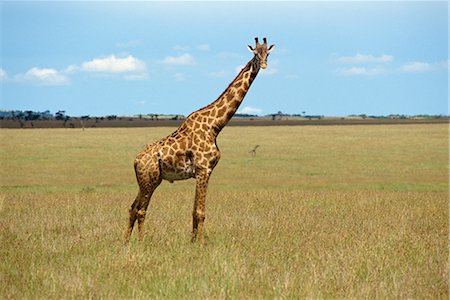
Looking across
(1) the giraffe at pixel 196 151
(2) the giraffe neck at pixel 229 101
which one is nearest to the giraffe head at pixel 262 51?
(1) the giraffe at pixel 196 151

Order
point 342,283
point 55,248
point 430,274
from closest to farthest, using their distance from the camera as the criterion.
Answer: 1. point 342,283
2. point 430,274
3. point 55,248

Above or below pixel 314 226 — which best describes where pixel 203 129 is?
above

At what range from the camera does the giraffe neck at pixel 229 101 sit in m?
11.0

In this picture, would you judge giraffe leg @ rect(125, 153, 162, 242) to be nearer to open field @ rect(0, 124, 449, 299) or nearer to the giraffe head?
open field @ rect(0, 124, 449, 299)

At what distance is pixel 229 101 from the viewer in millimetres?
11141

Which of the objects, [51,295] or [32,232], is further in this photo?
[32,232]

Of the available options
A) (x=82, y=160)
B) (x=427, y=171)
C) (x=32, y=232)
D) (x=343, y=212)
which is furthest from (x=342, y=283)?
(x=82, y=160)

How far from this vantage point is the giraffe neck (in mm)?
10992

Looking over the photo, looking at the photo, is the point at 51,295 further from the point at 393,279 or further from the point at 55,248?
the point at 393,279

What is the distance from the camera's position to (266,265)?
31.0 feet

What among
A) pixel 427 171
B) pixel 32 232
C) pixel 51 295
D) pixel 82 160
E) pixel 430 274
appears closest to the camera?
pixel 51 295

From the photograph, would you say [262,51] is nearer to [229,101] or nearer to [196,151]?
[229,101]

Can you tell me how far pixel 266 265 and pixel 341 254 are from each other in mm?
1300

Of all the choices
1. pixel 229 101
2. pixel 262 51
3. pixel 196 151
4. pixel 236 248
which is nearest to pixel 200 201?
pixel 196 151
